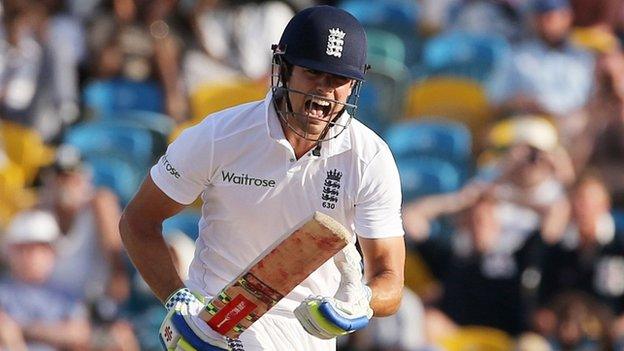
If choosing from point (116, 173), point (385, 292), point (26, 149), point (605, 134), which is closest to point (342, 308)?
point (385, 292)

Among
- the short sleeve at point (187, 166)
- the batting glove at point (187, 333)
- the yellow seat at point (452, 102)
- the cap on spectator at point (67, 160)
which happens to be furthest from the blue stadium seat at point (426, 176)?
the batting glove at point (187, 333)

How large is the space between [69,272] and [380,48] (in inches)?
113

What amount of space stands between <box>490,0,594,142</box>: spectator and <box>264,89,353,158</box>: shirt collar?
4834 millimetres

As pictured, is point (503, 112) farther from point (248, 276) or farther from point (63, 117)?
point (248, 276)

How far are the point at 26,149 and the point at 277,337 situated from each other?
5.49 metres

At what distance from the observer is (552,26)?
372 inches

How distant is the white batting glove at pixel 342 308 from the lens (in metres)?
→ 3.88

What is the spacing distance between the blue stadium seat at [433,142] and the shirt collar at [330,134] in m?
4.69

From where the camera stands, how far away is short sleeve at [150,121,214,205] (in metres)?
4.45

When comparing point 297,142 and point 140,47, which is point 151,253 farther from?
point 140,47

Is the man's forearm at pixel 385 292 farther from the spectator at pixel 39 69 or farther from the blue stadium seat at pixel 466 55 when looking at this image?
the spectator at pixel 39 69

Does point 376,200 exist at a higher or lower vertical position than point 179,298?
higher

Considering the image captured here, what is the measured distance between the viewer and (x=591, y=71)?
929 cm

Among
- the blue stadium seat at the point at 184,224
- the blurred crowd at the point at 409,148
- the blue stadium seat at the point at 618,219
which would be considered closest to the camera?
the blurred crowd at the point at 409,148
